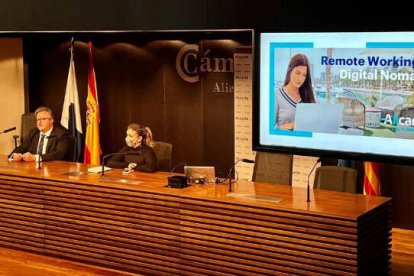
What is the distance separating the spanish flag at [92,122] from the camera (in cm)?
1010

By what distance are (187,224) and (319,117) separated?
1446 millimetres

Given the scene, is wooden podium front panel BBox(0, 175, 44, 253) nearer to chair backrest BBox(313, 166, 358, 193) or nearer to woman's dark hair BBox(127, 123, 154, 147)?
woman's dark hair BBox(127, 123, 154, 147)

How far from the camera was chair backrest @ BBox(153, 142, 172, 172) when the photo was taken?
834 cm

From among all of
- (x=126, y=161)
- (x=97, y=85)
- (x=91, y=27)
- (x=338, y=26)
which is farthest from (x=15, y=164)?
(x=338, y=26)

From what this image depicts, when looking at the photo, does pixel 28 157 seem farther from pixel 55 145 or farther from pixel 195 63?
pixel 195 63

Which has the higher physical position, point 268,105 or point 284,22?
point 284,22

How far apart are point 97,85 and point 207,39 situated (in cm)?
178

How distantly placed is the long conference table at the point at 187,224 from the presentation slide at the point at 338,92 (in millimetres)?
468

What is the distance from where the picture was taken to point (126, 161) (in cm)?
786

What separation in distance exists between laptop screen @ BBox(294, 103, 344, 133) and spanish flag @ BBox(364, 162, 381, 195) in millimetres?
1757

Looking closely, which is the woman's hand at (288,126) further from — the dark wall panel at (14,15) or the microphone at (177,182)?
the dark wall panel at (14,15)

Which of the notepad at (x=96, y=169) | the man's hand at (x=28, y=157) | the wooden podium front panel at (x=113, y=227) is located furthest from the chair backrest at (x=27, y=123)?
the wooden podium front panel at (x=113, y=227)

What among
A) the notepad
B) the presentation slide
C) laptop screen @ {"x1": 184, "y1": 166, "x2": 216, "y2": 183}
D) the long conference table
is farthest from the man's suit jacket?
the presentation slide

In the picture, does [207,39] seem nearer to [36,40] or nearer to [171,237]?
[36,40]
